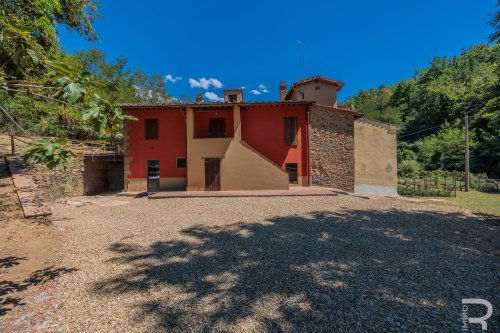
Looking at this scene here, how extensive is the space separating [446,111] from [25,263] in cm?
5408

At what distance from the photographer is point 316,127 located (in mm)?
16078

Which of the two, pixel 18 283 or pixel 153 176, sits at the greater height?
pixel 153 176

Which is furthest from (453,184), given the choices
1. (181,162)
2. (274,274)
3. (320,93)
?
(274,274)

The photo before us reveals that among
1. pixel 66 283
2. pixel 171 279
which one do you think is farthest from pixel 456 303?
pixel 66 283

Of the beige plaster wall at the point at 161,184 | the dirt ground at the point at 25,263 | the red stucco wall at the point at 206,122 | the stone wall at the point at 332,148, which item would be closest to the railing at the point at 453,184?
the stone wall at the point at 332,148

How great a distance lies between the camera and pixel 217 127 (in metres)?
16.1

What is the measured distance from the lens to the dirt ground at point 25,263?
339cm

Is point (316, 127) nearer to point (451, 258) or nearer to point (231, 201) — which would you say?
point (231, 201)

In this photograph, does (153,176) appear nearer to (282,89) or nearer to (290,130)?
(290,130)

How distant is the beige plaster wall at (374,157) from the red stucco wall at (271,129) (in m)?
4.05

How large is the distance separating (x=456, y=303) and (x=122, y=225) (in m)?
8.58

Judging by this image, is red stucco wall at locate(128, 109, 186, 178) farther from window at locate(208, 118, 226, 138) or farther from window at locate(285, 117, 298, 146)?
window at locate(285, 117, 298, 146)

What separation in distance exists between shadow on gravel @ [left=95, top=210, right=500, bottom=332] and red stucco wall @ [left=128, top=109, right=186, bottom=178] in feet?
31.8

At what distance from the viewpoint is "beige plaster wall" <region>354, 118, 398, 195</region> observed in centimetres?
1648
